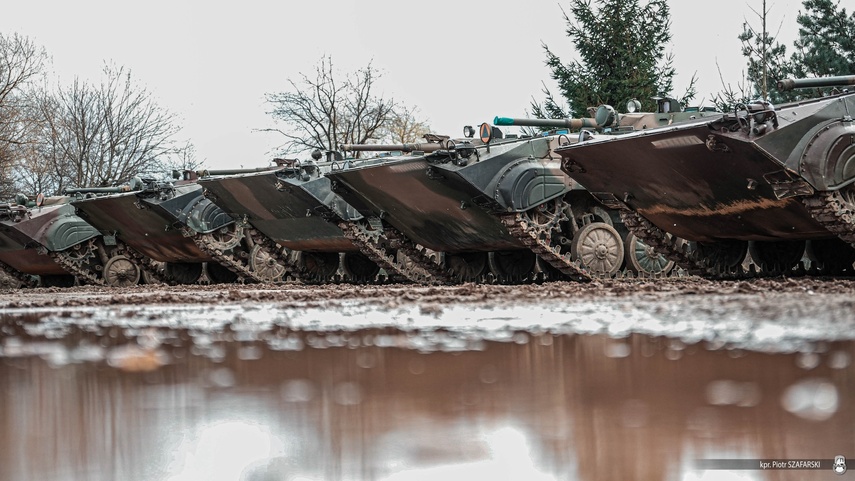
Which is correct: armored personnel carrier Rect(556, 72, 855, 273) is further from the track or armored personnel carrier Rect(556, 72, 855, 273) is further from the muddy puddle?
the track

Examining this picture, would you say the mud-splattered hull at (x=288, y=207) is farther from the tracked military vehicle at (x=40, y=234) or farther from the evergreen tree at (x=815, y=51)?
the evergreen tree at (x=815, y=51)

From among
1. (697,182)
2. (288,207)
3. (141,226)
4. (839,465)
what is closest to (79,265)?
(141,226)

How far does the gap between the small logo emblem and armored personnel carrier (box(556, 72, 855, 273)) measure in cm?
931

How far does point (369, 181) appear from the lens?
55.7 ft

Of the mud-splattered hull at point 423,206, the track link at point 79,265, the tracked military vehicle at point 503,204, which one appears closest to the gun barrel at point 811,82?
the tracked military vehicle at point 503,204

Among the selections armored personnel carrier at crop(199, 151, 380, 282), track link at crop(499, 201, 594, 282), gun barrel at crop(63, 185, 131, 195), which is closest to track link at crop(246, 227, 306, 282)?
armored personnel carrier at crop(199, 151, 380, 282)

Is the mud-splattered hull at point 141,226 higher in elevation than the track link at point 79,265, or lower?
higher

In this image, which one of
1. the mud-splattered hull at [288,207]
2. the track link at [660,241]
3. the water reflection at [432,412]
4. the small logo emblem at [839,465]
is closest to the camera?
the small logo emblem at [839,465]

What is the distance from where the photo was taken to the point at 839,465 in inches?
71.6

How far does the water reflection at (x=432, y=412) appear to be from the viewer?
2.00 m

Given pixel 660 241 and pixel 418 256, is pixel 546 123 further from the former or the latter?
pixel 418 256

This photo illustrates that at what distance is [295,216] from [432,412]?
679 inches

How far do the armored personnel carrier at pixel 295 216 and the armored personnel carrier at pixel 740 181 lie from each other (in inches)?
234

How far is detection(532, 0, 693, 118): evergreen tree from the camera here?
3369 cm
